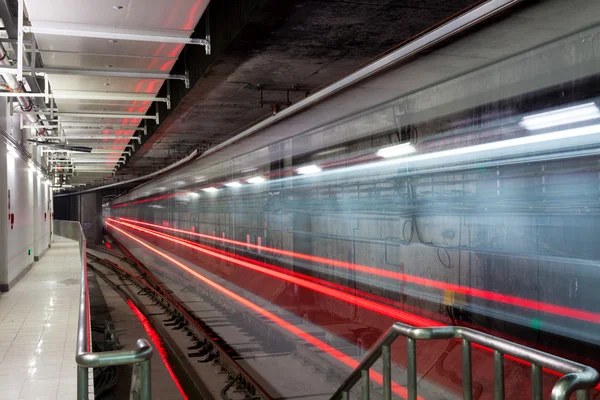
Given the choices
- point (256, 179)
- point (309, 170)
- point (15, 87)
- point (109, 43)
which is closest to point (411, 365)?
point (309, 170)

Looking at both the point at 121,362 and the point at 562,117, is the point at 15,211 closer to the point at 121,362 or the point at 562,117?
the point at 121,362

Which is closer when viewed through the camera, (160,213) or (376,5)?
(376,5)

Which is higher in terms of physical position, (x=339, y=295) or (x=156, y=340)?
(x=339, y=295)

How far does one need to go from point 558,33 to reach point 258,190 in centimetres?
559

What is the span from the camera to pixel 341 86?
222 inches

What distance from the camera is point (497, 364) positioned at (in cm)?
275

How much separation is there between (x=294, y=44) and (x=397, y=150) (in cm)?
166

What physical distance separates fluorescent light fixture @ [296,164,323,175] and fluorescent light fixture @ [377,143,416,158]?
144cm

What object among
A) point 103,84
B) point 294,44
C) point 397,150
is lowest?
point 397,150

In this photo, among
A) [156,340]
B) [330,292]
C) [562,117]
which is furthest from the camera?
[156,340]

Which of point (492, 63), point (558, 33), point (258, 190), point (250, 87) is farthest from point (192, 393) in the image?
point (558, 33)

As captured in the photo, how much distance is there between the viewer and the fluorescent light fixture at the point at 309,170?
7.87m

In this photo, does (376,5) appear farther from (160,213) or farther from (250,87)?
(160,213)

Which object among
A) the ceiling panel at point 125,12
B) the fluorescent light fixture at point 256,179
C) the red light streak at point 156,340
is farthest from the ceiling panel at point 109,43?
the red light streak at point 156,340
